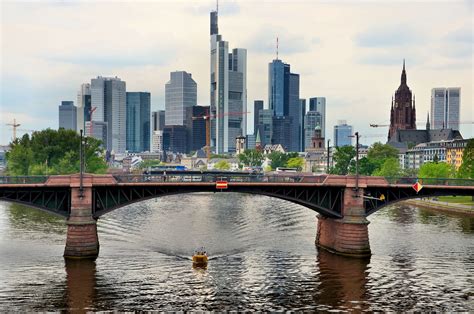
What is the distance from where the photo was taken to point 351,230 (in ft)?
276

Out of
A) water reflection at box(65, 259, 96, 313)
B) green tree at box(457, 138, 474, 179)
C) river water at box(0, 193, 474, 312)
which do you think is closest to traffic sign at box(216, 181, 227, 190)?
river water at box(0, 193, 474, 312)

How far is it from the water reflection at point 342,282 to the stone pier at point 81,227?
3005 cm

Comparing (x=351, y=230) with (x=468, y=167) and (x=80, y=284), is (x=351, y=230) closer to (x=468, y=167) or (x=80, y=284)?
(x=80, y=284)

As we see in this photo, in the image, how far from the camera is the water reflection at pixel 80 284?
5903cm

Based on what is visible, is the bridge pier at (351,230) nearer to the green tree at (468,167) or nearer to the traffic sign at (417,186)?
the traffic sign at (417,186)

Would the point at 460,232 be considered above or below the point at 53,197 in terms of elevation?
below

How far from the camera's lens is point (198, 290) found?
212 ft

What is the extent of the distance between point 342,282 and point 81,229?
3411 centimetres

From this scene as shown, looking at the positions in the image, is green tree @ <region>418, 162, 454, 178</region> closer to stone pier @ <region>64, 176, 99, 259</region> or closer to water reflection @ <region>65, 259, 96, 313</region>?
stone pier @ <region>64, 176, 99, 259</region>

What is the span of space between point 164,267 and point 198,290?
11.5 meters

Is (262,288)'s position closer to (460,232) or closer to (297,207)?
(460,232)

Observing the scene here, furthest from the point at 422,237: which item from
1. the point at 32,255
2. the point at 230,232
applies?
the point at 32,255

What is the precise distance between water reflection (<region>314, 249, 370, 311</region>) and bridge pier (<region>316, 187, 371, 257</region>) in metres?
1.59

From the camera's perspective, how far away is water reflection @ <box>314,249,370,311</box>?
60969mm
